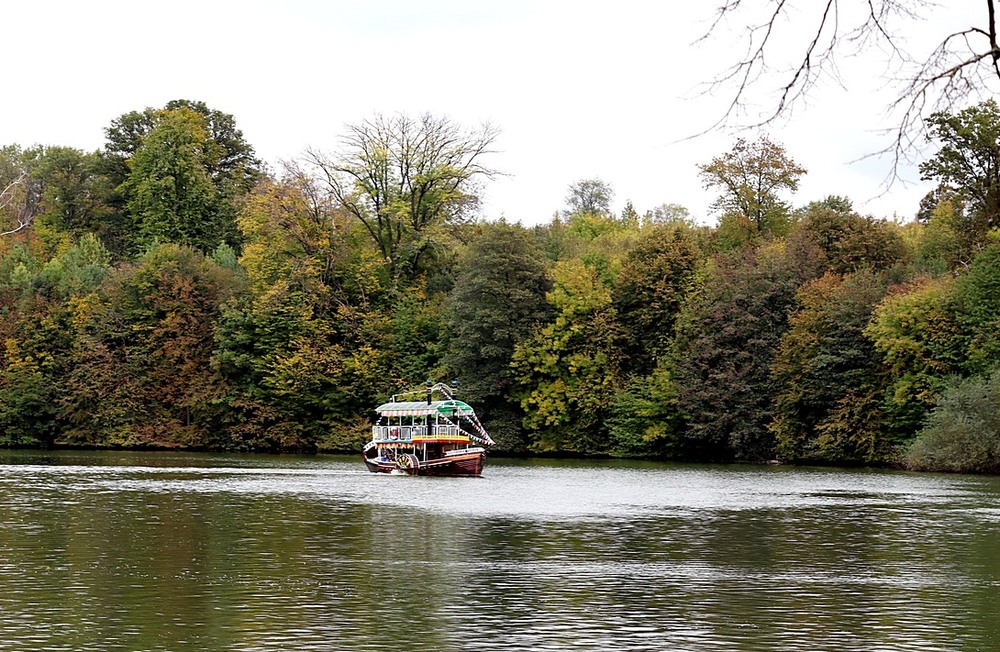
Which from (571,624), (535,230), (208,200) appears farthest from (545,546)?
(208,200)

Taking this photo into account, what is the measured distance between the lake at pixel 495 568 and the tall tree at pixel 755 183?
41376 mm

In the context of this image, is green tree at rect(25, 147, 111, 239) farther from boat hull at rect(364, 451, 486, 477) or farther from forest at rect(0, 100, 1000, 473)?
boat hull at rect(364, 451, 486, 477)

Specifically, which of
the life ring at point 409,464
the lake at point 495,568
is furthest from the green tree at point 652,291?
the lake at point 495,568

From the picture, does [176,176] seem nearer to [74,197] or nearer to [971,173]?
[74,197]

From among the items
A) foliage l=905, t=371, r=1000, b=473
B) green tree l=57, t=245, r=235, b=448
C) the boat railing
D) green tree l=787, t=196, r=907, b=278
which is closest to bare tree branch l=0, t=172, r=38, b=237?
green tree l=57, t=245, r=235, b=448

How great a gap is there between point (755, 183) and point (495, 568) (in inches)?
2837

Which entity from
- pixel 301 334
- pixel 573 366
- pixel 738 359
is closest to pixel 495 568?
pixel 738 359

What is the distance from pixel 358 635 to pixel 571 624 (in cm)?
382

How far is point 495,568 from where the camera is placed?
3148 centimetres

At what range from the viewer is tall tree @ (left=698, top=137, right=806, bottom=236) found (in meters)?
97.4

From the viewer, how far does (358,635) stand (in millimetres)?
22359

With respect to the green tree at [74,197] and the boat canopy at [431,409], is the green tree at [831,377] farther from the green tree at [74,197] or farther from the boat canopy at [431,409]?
the green tree at [74,197]

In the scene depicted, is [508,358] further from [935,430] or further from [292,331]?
[935,430]

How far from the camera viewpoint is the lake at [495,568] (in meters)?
22.8
